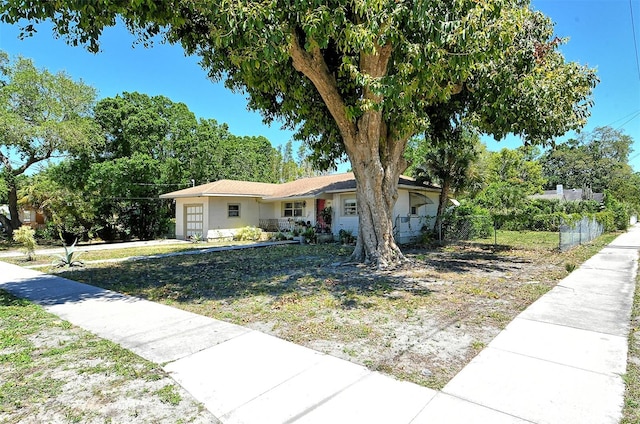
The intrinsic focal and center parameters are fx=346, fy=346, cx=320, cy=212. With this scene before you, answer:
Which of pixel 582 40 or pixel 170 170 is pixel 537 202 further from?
pixel 170 170

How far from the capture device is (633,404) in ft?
10.0

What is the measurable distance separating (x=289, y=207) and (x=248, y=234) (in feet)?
11.0

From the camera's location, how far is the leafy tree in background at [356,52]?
6.91m

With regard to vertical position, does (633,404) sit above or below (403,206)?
below

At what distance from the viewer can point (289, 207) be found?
22984 mm

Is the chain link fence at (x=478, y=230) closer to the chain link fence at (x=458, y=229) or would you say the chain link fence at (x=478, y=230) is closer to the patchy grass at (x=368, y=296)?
the chain link fence at (x=458, y=229)

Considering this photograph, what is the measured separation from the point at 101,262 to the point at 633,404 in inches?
564

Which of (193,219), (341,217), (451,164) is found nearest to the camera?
(451,164)

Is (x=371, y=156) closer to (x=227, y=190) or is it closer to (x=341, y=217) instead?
(x=341, y=217)

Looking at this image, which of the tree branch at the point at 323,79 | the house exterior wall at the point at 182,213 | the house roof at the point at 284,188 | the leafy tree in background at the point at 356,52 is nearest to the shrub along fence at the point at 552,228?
the house roof at the point at 284,188

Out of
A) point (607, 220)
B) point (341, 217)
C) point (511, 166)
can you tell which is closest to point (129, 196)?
point (341, 217)

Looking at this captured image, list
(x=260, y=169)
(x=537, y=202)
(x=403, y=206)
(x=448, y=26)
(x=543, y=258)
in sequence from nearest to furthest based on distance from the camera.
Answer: (x=448, y=26) < (x=543, y=258) < (x=403, y=206) < (x=537, y=202) < (x=260, y=169)

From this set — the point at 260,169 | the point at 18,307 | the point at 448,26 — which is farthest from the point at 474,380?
the point at 260,169

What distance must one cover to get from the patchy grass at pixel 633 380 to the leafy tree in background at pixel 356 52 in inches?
227
